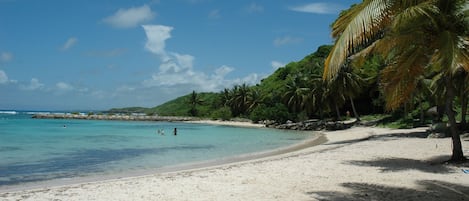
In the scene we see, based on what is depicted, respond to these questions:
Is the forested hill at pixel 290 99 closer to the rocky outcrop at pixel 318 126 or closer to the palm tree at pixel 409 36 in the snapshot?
the rocky outcrop at pixel 318 126

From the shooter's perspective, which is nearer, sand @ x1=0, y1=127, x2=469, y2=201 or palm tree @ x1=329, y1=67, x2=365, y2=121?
sand @ x1=0, y1=127, x2=469, y2=201

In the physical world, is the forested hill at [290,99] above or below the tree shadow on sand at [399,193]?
above

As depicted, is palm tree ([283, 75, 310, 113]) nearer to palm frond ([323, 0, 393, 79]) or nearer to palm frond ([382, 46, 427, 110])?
palm frond ([382, 46, 427, 110])

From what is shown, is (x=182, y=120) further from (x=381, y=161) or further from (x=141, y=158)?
(x=381, y=161)

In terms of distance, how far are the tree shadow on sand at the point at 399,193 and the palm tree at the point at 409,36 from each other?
250 cm

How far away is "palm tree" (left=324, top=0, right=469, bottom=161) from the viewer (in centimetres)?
739

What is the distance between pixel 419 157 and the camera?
48.3ft

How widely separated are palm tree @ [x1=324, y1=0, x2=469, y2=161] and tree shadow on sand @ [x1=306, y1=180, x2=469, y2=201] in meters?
2.50

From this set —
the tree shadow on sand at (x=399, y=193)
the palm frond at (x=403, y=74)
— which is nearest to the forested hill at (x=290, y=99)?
the palm frond at (x=403, y=74)

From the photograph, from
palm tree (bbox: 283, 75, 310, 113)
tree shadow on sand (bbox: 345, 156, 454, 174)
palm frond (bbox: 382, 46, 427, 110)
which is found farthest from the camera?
palm tree (bbox: 283, 75, 310, 113)

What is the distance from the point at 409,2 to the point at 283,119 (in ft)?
152

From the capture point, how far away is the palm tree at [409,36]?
24.2ft

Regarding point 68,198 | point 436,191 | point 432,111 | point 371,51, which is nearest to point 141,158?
point 68,198

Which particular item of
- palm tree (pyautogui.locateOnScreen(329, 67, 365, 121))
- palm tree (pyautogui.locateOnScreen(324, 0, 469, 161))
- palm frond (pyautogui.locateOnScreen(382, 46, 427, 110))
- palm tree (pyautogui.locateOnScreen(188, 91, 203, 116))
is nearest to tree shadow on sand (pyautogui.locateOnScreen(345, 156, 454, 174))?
palm tree (pyautogui.locateOnScreen(324, 0, 469, 161))
